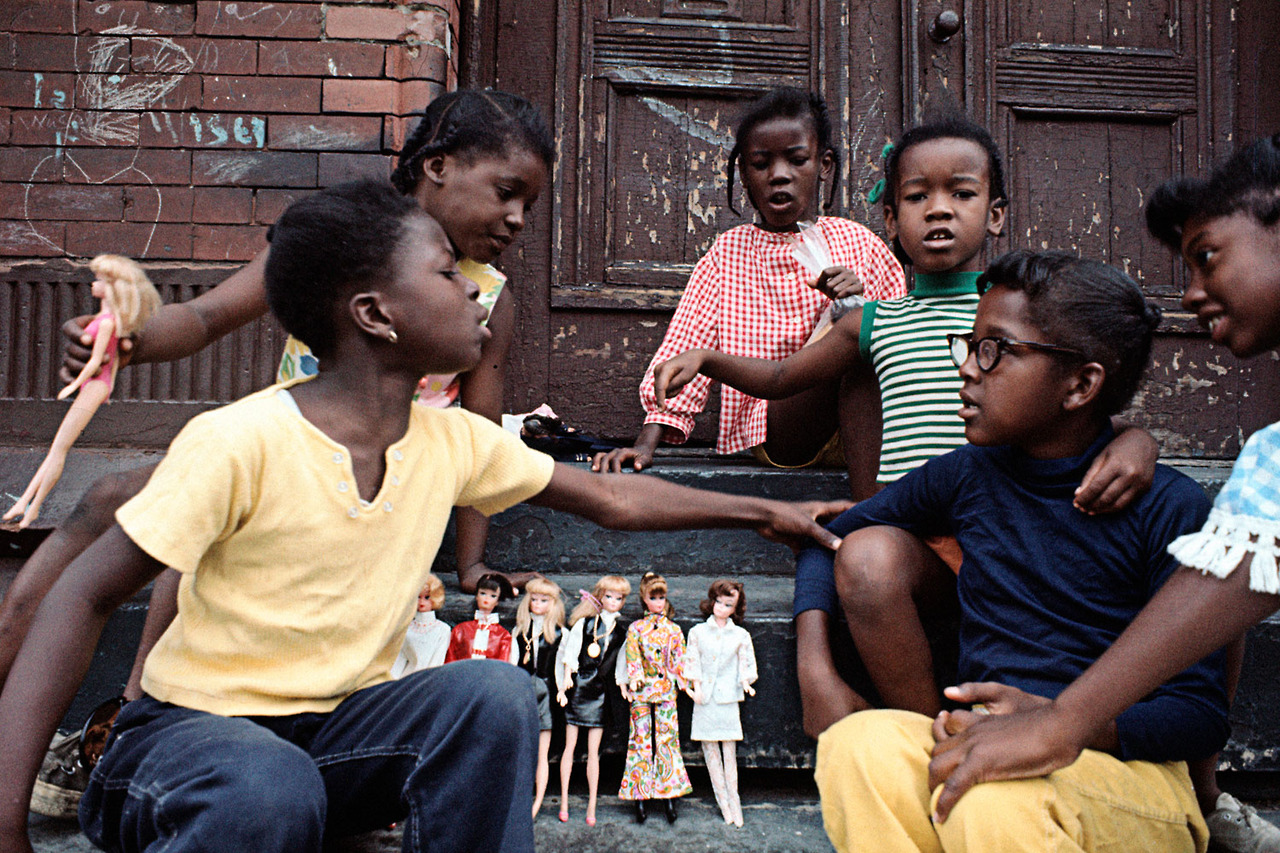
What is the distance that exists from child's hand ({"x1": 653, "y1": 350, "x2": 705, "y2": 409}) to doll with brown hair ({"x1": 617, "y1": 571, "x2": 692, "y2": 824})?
55cm

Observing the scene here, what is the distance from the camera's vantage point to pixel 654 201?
371cm

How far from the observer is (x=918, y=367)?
7.59 feet

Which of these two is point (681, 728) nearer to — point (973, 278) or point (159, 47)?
point (973, 278)

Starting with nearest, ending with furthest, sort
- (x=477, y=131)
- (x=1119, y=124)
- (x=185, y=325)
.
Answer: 1. (x=185, y=325)
2. (x=477, y=131)
3. (x=1119, y=124)

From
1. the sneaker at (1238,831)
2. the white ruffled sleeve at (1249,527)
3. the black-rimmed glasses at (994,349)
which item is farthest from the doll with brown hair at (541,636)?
the sneaker at (1238,831)

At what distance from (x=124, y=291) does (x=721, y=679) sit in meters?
1.39

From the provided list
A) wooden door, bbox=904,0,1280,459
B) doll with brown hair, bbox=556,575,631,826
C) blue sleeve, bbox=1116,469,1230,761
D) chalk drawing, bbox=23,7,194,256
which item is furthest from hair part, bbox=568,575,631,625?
wooden door, bbox=904,0,1280,459

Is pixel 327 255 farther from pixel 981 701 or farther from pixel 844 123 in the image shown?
pixel 844 123

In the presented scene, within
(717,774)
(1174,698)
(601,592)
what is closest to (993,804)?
(1174,698)

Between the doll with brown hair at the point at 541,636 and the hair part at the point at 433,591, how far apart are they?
0.18 metres

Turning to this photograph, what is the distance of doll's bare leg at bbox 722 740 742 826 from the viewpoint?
1.93 meters

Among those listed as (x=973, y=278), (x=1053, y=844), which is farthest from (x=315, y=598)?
(x=973, y=278)

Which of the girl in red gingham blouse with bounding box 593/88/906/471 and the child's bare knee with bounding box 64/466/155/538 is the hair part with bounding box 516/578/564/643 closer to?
the child's bare knee with bounding box 64/466/155/538

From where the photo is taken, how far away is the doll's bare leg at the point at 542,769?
6.28 ft
